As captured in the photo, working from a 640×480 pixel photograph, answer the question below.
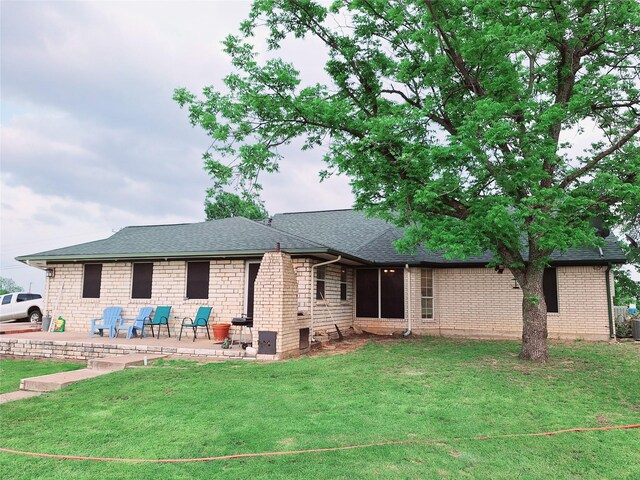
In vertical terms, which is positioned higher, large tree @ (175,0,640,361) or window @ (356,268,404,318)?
large tree @ (175,0,640,361)

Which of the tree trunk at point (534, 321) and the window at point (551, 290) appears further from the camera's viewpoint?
the window at point (551, 290)

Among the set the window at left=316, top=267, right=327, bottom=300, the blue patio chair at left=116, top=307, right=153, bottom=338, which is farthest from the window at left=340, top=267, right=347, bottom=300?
the blue patio chair at left=116, top=307, right=153, bottom=338

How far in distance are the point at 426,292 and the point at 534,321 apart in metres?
5.33

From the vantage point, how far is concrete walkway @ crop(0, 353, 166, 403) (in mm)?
6156

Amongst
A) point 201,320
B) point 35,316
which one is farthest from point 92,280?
point 35,316

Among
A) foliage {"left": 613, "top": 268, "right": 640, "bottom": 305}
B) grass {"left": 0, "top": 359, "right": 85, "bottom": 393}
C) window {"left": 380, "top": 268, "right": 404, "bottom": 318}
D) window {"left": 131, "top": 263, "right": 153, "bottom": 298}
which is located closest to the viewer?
grass {"left": 0, "top": 359, "right": 85, "bottom": 393}

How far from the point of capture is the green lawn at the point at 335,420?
133 inches

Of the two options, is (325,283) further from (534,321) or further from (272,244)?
(534,321)

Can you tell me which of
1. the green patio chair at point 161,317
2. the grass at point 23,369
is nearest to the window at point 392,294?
the green patio chair at point 161,317

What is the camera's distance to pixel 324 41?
9953 millimetres

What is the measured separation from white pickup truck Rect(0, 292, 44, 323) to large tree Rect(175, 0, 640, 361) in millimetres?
15193

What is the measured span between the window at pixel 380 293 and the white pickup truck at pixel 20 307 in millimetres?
14717

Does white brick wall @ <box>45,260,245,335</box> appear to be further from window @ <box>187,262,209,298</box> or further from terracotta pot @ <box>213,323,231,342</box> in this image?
terracotta pot @ <box>213,323,231,342</box>

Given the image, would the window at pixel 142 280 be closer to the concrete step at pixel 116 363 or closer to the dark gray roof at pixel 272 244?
the dark gray roof at pixel 272 244
